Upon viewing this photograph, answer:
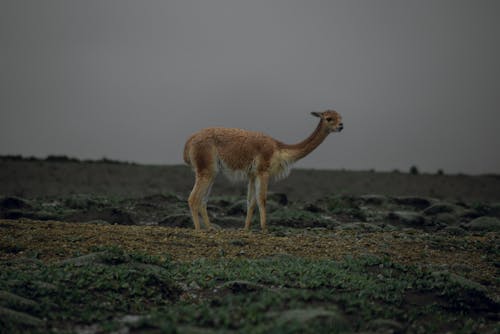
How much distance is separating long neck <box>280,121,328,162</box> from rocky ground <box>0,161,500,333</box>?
230cm

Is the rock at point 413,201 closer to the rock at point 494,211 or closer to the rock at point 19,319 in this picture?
the rock at point 494,211

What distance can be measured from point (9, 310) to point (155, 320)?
2149mm

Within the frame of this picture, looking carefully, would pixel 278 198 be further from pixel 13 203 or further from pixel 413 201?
pixel 13 203

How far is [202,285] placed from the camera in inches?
407

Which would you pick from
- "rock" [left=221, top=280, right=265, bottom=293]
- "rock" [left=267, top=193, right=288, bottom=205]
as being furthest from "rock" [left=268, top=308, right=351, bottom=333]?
"rock" [left=267, top=193, right=288, bottom=205]

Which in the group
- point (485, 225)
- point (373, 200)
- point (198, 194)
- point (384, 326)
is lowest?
point (384, 326)

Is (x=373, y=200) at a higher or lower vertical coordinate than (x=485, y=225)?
higher

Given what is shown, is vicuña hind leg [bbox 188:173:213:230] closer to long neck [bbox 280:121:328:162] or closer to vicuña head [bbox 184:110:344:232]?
vicuña head [bbox 184:110:344:232]

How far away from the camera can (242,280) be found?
10.3m

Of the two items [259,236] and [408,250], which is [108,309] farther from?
[408,250]

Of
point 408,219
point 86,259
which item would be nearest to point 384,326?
point 86,259

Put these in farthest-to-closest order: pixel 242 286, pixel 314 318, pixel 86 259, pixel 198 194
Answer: pixel 198 194
pixel 86 259
pixel 242 286
pixel 314 318

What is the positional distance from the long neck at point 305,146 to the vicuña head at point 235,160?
0.04 metres

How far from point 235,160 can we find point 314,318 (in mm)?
8952
